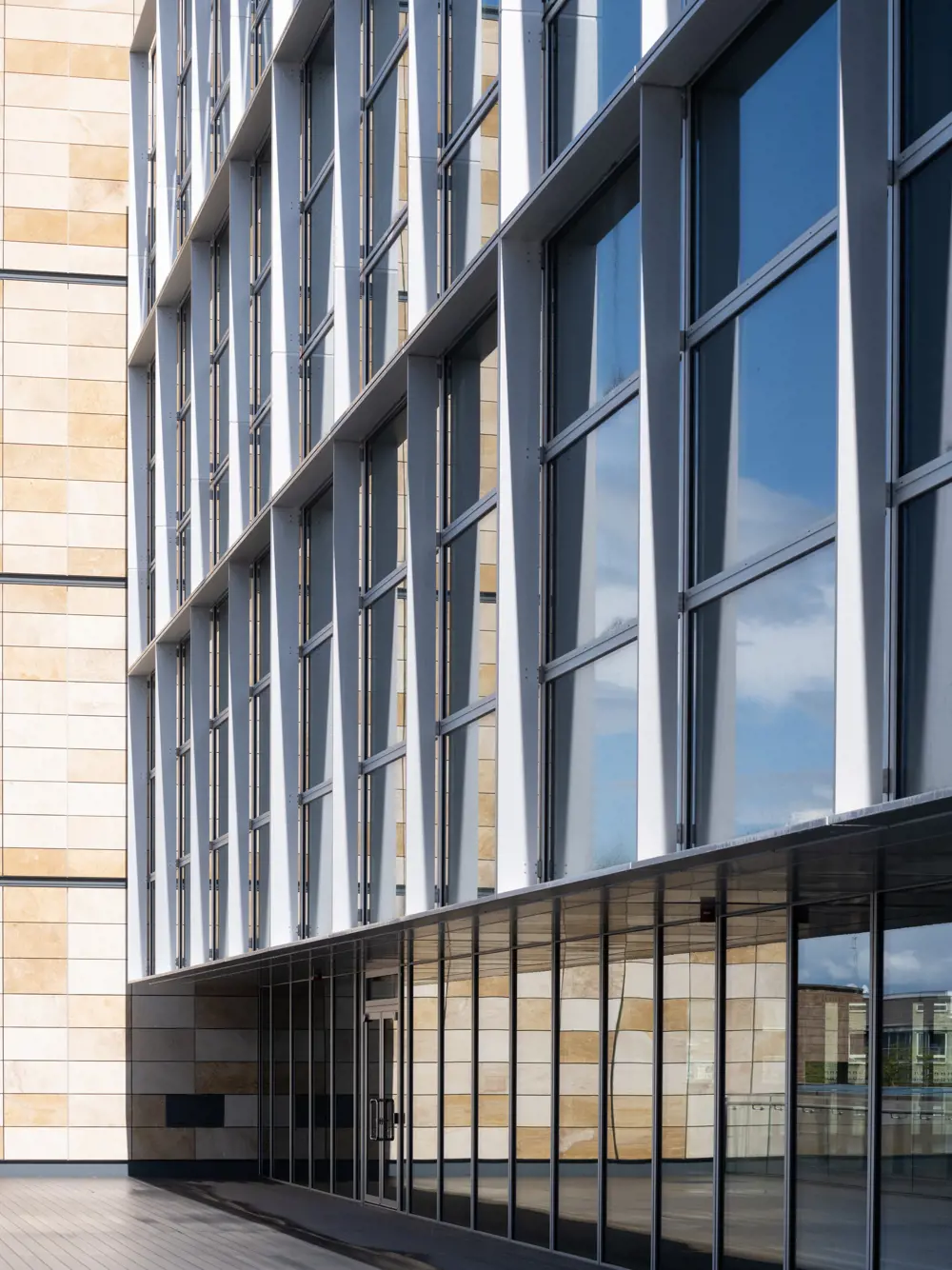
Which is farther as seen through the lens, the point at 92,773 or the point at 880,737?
the point at 92,773

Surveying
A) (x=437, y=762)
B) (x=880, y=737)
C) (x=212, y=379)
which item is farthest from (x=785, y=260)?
(x=212, y=379)

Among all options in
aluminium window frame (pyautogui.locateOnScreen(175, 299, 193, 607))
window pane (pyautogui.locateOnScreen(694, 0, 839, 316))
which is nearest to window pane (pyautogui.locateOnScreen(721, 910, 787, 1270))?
window pane (pyautogui.locateOnScreen(694, 0, 839, 316))

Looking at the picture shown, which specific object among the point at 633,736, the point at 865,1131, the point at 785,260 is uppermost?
the point at 785,260

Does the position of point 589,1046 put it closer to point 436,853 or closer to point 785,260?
point 436,853

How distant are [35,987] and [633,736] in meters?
22.9

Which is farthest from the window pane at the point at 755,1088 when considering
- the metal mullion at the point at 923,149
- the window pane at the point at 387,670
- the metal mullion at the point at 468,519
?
the metal mullion at the point at 923,149

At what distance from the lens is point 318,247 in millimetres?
21719

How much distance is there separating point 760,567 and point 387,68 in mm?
9905

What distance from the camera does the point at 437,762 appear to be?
16422 millimetres

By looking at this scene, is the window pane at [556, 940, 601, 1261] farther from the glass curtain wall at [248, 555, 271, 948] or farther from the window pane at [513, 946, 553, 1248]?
the glass curtain wall at [248, 555, 271, 948]

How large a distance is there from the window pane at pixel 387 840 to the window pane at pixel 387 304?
389 cm

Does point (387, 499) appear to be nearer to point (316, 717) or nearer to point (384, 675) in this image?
point (384, 675)

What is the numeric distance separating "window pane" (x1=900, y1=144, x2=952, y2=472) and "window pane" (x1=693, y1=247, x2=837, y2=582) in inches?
34.1

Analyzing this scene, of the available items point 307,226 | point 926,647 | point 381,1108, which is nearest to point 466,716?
point 926,647
